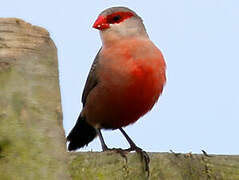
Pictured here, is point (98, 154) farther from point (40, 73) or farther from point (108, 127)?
point (108, 127)

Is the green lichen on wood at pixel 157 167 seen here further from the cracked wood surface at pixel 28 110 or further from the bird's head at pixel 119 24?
the bird's head at pixel 119 24

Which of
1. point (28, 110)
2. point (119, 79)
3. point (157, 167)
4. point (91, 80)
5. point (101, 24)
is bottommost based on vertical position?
point (91, 80)

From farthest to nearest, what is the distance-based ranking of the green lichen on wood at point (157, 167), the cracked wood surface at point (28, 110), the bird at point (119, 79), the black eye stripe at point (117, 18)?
the black eye stripe at point (117, 18) < the bird at point (119, 79) < the green lichen on wood at point (157, 167) < the cracked wood surface at point (28, 110)

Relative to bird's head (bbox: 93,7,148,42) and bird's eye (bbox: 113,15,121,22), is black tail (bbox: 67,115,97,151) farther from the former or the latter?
bird's eye (bbox: 113,15,121,22)

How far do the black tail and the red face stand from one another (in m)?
0.95

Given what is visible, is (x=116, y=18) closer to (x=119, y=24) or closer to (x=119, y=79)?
(x=119, y=24)

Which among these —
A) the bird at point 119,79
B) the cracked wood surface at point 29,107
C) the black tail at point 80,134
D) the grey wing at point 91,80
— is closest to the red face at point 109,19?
the bird at point 119,79

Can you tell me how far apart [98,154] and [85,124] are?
277 centimetres

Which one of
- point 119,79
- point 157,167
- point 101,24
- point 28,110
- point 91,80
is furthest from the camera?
point 91,80

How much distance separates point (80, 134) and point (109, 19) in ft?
3.47

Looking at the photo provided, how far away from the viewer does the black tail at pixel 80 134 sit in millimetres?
4840

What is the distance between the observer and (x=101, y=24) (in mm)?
4664

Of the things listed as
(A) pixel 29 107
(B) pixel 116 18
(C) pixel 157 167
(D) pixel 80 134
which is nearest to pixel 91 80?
(D) pixel 80 134

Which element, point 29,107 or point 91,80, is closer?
point 29,107
